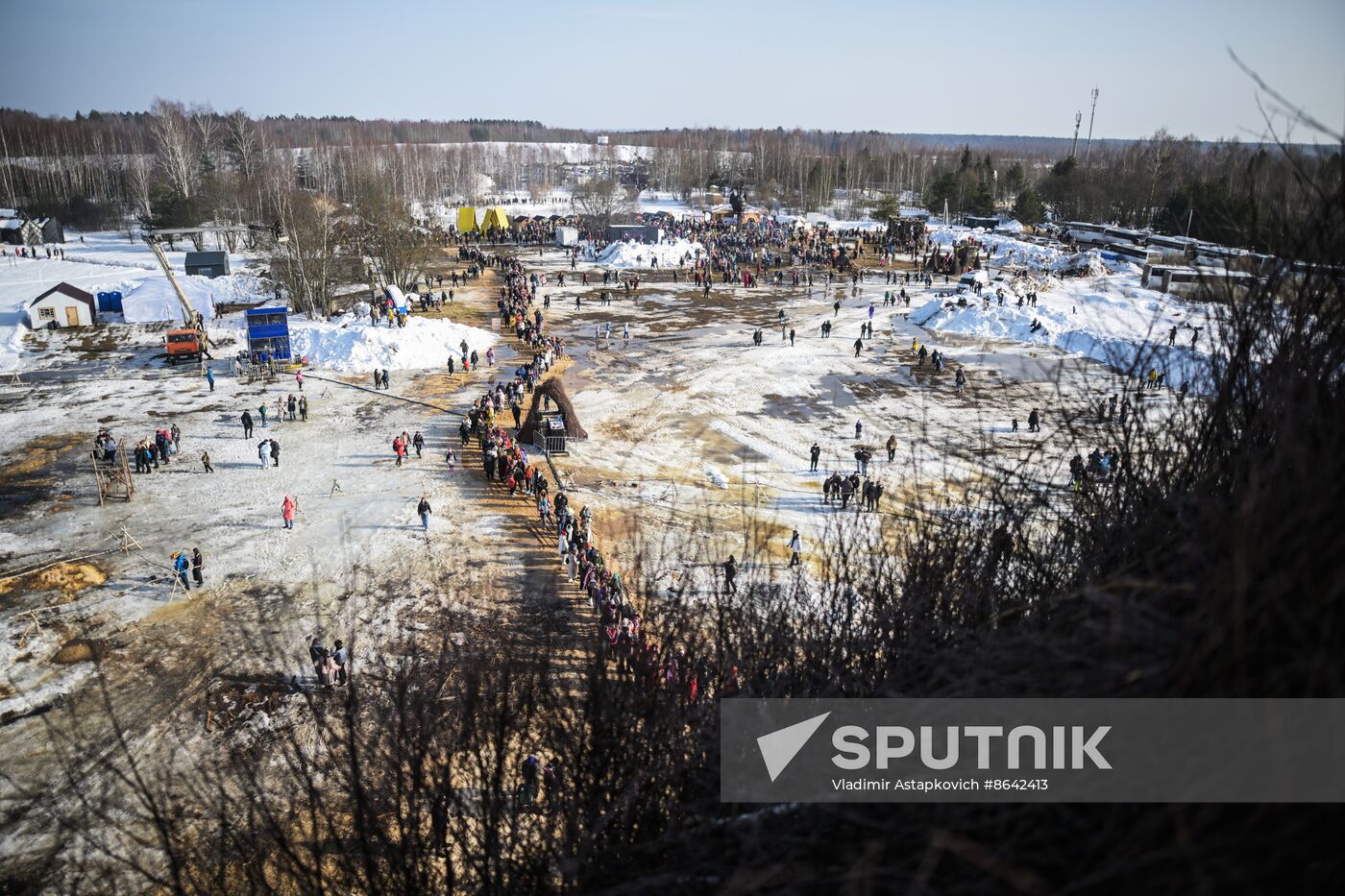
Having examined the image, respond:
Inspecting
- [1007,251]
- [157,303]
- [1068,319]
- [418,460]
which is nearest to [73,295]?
[157,303]

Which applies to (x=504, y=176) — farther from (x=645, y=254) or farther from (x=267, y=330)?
(x=267, y=330)

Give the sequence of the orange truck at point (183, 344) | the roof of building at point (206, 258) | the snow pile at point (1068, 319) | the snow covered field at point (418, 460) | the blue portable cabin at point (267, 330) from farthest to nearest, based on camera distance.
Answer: the roof of building at point (206, 258) → the snow pile at point (1068, 319) → the orange truck at point (183, 344) → the blue portable cabin at point (267, 330) → the snow covered field at point (418, 460)

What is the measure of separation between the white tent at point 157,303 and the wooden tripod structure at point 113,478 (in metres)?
22.5

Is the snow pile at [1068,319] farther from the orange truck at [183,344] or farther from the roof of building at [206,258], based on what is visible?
the roof of building at [206,258]

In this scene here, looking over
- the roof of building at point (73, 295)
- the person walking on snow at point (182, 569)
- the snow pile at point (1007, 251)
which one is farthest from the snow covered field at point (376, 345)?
the snow pile at point (1007, 251)

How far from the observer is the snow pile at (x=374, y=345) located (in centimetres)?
3170

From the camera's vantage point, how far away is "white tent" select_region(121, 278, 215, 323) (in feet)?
127

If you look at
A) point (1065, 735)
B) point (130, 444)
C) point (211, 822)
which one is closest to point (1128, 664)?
point (1065, 735)

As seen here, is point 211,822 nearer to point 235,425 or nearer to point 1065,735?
point 1065,735

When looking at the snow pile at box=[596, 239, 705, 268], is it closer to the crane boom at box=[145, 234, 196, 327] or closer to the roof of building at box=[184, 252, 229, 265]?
the roof of building at box=[184, 252, 229, 265]

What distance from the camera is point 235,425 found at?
24.9 metres

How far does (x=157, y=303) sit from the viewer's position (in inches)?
1544

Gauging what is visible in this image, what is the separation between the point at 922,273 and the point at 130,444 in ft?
155

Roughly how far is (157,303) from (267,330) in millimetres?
13665
